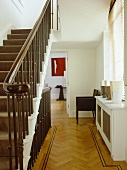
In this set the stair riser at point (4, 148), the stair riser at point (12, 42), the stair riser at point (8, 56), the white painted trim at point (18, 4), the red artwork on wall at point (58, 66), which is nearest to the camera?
the stair riser at point (4, 148)

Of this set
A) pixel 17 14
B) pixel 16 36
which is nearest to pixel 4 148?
pixel 16 36

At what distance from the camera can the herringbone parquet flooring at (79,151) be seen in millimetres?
2799

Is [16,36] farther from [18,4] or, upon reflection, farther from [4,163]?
[4,163]

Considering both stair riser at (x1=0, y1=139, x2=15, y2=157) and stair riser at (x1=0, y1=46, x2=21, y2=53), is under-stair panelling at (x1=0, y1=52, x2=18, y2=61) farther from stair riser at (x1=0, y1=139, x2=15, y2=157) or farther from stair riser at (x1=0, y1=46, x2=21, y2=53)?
stair riser at (x1=0, y1=139, x2=15, y2=157)

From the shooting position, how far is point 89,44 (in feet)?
18.6

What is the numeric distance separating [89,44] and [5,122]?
384 centimetres

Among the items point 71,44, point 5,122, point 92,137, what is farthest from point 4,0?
point 92,137

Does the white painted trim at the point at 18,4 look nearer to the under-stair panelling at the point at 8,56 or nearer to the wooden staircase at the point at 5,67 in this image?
the wooden staircase at the point at 5,67

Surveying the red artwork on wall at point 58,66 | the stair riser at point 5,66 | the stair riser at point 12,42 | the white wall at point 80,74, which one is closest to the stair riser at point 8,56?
the stair riser at point 5,66

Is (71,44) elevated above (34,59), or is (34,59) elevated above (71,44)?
(71,44)

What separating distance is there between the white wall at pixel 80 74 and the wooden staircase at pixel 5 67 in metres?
1.95

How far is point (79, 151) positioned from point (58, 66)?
829cm

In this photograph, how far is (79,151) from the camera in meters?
3.38

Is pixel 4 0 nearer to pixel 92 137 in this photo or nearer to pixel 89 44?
pixel 89 44
